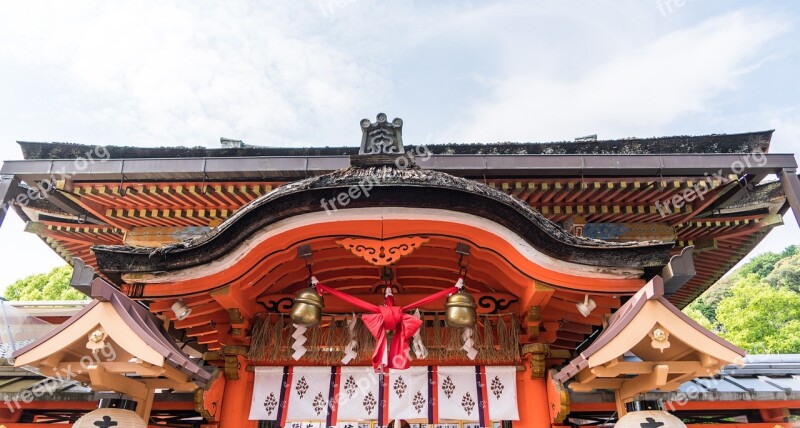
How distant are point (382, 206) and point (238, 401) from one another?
124 inches

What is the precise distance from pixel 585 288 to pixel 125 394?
194 inches

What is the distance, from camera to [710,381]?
7.25 m

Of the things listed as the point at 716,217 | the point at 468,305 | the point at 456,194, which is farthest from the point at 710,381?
the point at 456,194

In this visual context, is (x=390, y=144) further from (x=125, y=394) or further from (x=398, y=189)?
(x=125, y=394)

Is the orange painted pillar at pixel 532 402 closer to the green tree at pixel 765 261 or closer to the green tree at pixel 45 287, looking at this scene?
the green tree at pixel 45 287

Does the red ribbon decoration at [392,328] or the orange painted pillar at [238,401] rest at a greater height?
the red ribbon decoration at [392,328]

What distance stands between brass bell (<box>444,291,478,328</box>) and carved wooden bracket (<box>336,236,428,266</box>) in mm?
755

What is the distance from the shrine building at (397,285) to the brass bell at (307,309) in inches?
1.0

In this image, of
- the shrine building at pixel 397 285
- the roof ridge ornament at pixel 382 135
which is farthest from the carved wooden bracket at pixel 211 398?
the roof ridge ornament at pixel 382 135

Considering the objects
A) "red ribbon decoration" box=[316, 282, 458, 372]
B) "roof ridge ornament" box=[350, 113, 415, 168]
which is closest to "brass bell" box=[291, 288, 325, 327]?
"red ribbon decoration" box=[316, 282, 458, 372]

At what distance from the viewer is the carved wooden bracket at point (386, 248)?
5230 millimetres

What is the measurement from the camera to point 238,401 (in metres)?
5.91

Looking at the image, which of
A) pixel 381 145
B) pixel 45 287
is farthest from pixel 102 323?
pixel 45 287

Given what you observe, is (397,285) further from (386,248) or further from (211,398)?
(211,398)
